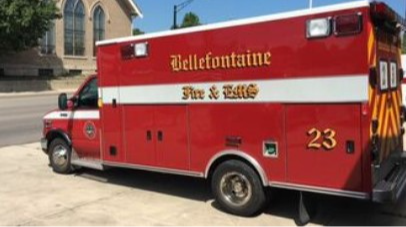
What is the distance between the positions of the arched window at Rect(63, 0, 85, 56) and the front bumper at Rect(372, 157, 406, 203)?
163 feet

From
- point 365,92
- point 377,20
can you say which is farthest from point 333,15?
point 365,92

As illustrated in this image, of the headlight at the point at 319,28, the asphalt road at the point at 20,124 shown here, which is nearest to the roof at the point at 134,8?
the asphalt road at the point at 20,124

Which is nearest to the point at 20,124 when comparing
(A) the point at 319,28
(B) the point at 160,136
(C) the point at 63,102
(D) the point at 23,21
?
(C) the point at 63,102

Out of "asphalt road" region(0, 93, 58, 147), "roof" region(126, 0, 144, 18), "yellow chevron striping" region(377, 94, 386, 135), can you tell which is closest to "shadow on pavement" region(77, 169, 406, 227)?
"yellow chevron striping" region(377, 94, 386, 135)

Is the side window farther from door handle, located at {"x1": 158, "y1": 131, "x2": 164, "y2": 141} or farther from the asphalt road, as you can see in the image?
the asphalt road

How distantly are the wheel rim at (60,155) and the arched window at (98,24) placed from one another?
47686 mm

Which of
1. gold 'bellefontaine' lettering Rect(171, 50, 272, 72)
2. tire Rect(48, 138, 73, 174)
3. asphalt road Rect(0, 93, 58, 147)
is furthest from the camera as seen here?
asphalt road Rect(0, 93, 58, 147)

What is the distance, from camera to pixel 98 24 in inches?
2280

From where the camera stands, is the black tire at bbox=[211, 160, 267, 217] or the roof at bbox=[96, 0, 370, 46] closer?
the roof at bbox=[96, 0, 370, 46]

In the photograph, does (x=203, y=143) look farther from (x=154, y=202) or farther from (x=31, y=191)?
(x=31, y=191)

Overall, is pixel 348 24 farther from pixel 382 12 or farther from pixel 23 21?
pixel 23 21

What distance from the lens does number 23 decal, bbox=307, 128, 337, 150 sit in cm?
636

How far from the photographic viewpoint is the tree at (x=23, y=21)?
127 ft

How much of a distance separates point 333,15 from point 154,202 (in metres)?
3.67
